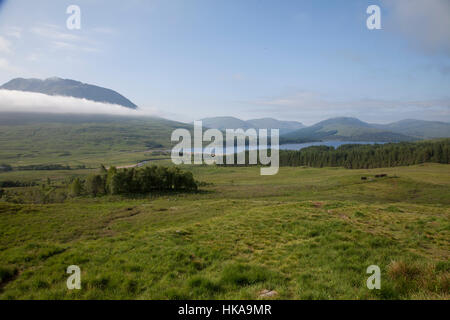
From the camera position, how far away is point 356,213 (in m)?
17.3

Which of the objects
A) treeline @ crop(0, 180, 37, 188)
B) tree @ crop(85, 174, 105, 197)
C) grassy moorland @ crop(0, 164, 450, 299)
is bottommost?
treeline @ crop(0, 180, 37, 188)

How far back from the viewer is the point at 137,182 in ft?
188

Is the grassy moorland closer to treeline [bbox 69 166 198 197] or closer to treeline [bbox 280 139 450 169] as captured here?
treeline [bbox 69 166 198 197]

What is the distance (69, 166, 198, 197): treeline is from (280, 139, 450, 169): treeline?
108m

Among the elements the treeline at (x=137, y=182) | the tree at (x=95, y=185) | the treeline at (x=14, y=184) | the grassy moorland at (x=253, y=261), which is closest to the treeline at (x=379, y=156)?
the treeline at (x=137, y=182)

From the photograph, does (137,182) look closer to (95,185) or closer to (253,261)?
(95,185)

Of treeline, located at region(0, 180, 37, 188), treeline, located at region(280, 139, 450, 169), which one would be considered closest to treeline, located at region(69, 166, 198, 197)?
treeline, located at region(0, 180, 37, 188)

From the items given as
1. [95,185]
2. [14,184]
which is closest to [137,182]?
[95,185]

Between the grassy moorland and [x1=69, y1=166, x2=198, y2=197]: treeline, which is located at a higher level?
the grassy moorland

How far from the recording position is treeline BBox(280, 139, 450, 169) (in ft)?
387

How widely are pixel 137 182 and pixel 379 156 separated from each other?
442 feet
